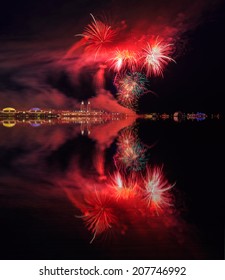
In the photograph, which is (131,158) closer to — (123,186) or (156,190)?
(123,186)

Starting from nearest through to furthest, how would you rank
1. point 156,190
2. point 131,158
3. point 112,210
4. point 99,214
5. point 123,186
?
point 99,214 < point 112,210 < point 156,190 < point 123,186 < point 131,158

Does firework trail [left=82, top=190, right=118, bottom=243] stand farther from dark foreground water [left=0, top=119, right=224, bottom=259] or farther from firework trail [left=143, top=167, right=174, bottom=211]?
firework trail [left=143, top=167, right=174, bottom=211]

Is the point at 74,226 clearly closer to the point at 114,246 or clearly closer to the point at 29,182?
the point at 114,246

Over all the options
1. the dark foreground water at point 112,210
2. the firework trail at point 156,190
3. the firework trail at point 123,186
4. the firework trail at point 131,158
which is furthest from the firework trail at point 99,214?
the firework trail at point 131,158

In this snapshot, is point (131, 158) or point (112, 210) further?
point (131, 158)

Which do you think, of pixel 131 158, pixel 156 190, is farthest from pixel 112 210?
pixel 131 158

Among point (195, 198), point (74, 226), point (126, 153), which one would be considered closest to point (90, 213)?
point (74, 226)

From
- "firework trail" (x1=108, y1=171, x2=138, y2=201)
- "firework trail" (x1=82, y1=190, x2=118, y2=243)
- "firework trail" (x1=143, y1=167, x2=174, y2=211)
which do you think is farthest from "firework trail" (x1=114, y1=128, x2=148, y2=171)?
"firework trail" (x1=82, y1=190, x2=118, y2=243)

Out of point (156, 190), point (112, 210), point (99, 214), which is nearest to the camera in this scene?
point (99, 214)
